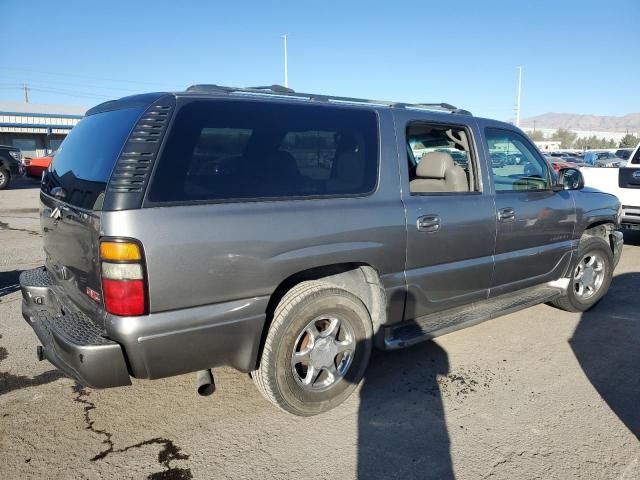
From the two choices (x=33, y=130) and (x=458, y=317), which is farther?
(x=33, y=130)

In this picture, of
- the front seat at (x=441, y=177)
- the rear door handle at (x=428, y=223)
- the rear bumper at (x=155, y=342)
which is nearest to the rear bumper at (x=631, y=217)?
the front seat at (x=441, y=177)

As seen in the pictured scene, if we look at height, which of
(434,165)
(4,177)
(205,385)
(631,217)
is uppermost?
(434,165)

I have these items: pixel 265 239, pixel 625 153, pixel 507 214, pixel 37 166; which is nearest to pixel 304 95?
pixel 265 239

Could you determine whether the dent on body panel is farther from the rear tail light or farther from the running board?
the rear tail light

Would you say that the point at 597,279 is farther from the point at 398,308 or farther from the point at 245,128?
the point at 245,128

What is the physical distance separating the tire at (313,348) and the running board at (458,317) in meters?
0.27

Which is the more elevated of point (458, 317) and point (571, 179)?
point (571, 179)

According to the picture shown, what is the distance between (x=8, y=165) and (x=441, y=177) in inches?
727

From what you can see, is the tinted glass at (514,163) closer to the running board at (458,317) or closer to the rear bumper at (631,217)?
the running board at (458,317)

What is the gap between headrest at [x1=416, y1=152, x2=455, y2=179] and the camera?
382 cm

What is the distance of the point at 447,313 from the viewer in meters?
3.78

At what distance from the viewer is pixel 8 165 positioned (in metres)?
17.4

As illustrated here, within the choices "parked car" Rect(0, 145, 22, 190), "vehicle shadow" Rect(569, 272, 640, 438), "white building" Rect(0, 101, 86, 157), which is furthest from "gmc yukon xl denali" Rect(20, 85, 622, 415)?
"white building" Rect(0, 101, 86, 157)

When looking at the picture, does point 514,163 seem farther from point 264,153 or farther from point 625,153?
point 625,153
